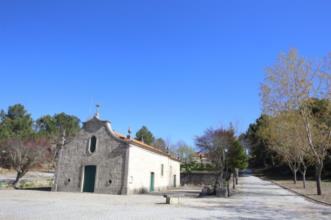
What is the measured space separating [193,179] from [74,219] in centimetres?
3325

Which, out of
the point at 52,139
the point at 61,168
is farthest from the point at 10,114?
the point at 61,168

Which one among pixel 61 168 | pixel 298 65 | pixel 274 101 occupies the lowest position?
pixel 61 168

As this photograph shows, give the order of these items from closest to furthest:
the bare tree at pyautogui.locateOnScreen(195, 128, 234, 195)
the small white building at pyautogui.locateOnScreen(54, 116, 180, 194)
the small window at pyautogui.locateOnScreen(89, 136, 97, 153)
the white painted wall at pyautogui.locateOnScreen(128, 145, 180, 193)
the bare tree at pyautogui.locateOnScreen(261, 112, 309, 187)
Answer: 1. the small white building at pyautogui.locateOnScreen(54, 116, 180, 194)
2. the white painted wall at pyautogui.locateOnScreen(128, 145, 180, 193)
3. the bare tree at pyautogui.locateOnScreen(261, 112, 309, 187)
4. the small window at pyautogui.locateOnScreen(89, 136, 97, 153)
5. the bare tree at pyautogui.locateOnScreen(195, 128, 234, 195)

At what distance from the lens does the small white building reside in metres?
26.1

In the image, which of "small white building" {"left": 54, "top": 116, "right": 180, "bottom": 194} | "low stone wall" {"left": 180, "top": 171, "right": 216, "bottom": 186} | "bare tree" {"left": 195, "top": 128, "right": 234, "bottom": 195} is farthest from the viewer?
"low stone wall" {"left": 180, "top": 171, "right": 216, "bottom": 186}

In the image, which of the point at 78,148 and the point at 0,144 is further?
the point at 0,144

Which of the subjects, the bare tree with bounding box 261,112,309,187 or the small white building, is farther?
the bare tree with bounding box 261,112,309,187

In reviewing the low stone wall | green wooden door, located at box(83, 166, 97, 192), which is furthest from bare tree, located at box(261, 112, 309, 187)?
green wooden door, located at box(83, 166, 97, 192)

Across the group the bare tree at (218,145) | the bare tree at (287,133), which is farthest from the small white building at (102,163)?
the bare tree at (287,133)

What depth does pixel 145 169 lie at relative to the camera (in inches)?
1158

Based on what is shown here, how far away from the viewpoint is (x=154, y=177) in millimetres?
32000

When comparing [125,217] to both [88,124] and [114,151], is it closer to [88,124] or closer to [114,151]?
[114,151]

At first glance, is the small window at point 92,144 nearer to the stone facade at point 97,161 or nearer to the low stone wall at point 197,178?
the stone facade at point 97,161

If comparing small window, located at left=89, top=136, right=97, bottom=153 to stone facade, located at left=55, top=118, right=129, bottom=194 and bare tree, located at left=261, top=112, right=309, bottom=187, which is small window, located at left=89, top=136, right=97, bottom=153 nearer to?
stone facade, located at left=55, top=118, right=129, bottom=194
